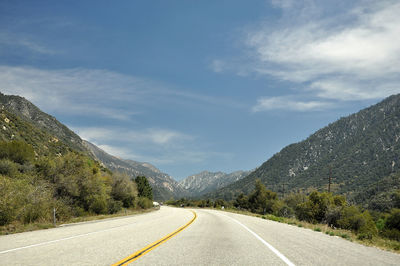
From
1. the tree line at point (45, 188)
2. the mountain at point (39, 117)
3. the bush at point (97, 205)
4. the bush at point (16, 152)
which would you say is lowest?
the bush at point (97, 205)

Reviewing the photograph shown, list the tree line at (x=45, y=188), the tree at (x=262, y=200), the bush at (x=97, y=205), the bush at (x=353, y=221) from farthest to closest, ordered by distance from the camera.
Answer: the tree at (x=262, y=200), the bush at (x=353, y=221), the bush at (x=97, y=205), the tree line at (x=45, y=188)

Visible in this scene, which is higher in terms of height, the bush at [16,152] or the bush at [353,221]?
the bush at [16,152]

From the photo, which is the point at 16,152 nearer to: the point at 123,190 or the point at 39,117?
the point at 123,190

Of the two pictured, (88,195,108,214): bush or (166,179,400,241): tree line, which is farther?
(166,179,400,241): tree line

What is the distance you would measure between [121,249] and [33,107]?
14157 cm

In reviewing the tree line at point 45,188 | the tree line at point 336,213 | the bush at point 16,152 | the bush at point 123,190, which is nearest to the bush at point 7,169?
the tree line at point 45,188

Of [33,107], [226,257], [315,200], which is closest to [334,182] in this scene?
[315,200]

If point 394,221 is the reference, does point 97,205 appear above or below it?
above

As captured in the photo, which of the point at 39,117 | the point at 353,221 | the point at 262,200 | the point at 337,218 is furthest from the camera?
the point at 39,117

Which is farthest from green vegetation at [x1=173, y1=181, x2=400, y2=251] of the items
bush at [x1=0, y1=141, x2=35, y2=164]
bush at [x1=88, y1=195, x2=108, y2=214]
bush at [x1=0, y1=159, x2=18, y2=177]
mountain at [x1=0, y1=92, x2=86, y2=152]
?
mountain at [x1=0, y1=92, x2=86, y2=152]

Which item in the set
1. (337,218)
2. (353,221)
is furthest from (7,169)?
(353,221)

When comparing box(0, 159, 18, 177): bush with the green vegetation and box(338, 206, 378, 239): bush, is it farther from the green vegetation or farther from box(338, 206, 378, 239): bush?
box(338, 206, 378, 239): bush

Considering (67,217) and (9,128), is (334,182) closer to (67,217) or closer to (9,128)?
(9,128)

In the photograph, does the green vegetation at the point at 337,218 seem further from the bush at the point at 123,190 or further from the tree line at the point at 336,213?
the bush at the point at 123,190
